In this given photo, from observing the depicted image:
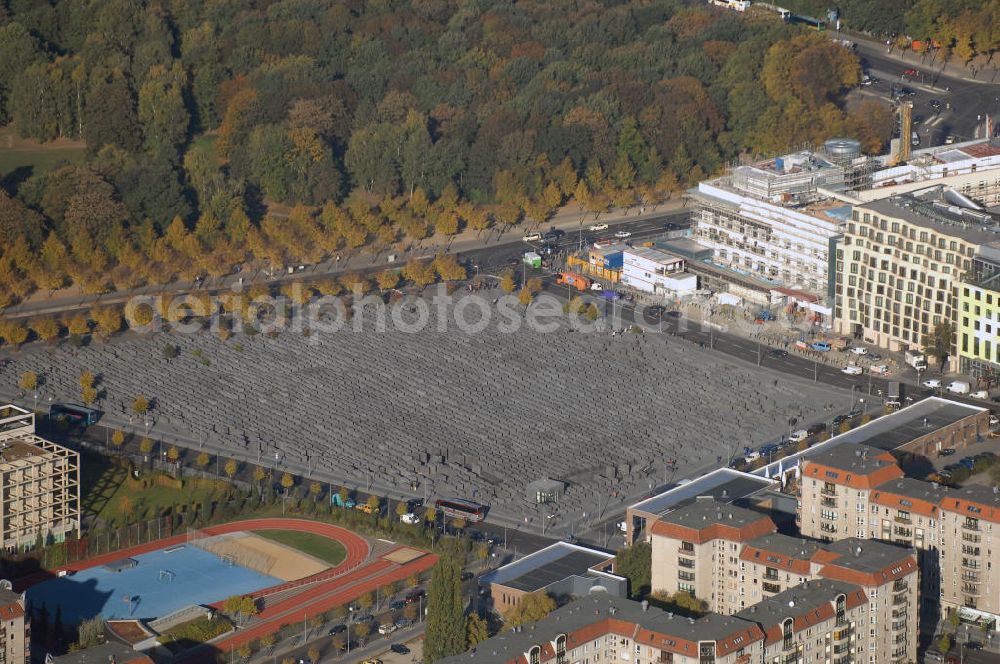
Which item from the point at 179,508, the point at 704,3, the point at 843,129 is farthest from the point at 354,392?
the point at 704,3

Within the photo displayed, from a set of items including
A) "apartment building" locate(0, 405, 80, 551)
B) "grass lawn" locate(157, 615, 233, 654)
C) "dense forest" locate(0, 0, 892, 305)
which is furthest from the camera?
"dense forest" locate(0, 0, 892, 305)

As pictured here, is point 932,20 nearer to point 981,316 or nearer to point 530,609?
point 981,316

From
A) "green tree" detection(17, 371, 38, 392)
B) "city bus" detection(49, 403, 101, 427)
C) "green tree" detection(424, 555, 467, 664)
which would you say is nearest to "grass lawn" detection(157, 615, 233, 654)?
"green tree" detection(424, 555, 467, 664)

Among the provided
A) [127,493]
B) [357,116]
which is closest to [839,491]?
[127,493]

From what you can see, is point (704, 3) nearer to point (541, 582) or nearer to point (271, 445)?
point (271, 445)

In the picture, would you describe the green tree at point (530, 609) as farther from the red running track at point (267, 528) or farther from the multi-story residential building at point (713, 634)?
the red running track at point (267, 528)

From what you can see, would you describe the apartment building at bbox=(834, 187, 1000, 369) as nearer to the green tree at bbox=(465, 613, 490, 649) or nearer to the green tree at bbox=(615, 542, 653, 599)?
the green tree at bbox=(615, 542, 653, 599)
